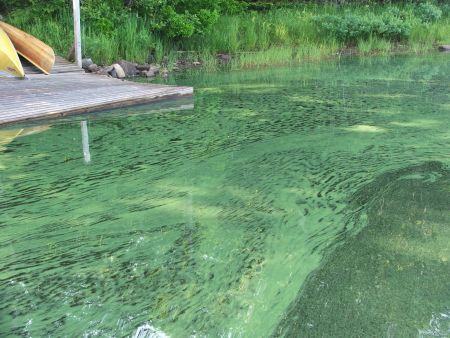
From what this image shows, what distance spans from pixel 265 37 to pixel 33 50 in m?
4.39

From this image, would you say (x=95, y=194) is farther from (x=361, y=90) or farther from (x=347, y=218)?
(x=361, y=90)

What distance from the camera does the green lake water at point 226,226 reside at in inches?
68.2

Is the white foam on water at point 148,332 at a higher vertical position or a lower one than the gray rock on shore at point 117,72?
lower

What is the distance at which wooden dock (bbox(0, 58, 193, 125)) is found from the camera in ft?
14.4

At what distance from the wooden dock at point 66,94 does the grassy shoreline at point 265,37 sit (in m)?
1.55

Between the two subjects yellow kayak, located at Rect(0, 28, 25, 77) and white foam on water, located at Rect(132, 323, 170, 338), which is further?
yellow kayak, located at Rect(0, 28, 25, 77)

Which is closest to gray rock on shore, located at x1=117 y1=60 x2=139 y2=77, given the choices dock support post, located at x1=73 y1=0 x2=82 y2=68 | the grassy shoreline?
the grassy shoreline

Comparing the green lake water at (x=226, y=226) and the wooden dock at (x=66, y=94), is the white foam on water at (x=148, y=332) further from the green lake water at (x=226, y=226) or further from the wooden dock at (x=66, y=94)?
the wooden dock at (x=66, y=94)

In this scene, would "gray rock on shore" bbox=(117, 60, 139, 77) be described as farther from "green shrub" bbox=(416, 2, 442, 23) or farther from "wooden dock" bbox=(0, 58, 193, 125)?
"green shrub" bbox=(416, 2, 442, 23)

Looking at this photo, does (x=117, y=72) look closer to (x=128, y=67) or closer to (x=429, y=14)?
(x=128, y=67)

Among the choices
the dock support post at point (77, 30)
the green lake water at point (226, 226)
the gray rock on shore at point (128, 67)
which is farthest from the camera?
the gray rock on shore at point (128, 67)

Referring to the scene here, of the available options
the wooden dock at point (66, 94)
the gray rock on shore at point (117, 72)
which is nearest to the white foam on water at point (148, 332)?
the wooden dock at point (66, 94)

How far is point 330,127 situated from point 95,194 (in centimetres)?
219

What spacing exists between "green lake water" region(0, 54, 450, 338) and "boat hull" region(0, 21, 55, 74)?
5.12 ft
